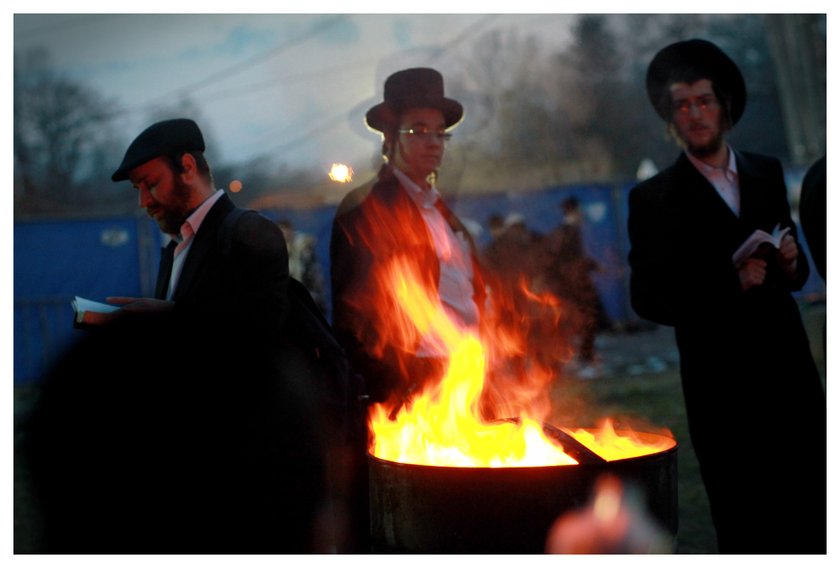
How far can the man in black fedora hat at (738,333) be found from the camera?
325 cm

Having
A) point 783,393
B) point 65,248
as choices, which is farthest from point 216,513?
point 65,248

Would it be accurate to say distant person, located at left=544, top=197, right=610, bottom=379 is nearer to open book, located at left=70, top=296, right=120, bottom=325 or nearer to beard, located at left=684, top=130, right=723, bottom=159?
beard, located at left=684, top=130, right=723, bottom=159

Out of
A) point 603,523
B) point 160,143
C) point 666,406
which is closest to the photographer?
point 603,523

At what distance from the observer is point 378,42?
411 centimetres

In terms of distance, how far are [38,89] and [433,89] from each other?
2475 mm

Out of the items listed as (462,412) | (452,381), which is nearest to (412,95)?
(452,381)

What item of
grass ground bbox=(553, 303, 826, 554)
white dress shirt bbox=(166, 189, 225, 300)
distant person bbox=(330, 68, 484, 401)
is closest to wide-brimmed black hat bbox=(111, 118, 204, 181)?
white dress shirt bbox=(166, 189, 225, 300)

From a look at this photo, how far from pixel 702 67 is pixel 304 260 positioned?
4.93 metres

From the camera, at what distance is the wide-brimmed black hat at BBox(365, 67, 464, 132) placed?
3.54 meters

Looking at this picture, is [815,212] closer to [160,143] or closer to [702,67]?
[702,67]

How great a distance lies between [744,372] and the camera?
3283 millimetres

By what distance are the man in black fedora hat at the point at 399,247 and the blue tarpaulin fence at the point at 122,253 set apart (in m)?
1.07

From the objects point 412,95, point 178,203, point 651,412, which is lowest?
point 651,412

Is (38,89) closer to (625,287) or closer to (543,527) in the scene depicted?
(543,527)
